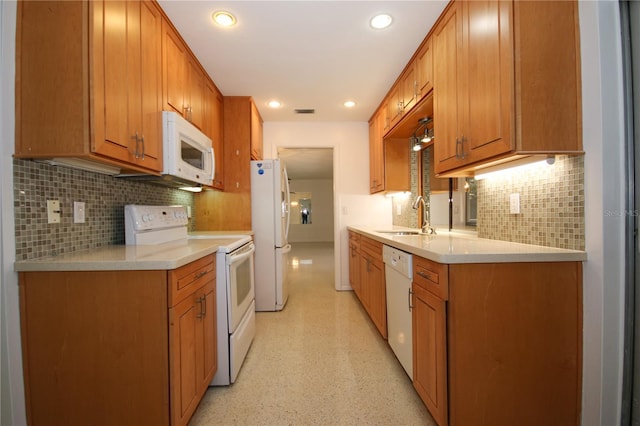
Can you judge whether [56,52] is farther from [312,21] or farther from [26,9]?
[312,21]

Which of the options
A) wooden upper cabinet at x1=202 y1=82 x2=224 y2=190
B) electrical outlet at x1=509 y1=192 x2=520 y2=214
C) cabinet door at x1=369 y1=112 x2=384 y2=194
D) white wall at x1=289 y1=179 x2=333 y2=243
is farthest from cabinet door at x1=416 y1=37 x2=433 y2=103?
white wall at x1=289 y1=179 x2=333 y2=243

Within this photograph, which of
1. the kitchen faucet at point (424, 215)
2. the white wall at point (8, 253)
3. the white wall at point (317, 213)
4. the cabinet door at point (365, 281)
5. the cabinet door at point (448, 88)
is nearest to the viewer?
the white wall at point (8, 253)

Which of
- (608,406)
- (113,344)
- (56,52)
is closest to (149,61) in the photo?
(56,52)

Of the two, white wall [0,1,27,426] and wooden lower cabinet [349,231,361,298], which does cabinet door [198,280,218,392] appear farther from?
wooden lower cabinet [349,231,361,298]

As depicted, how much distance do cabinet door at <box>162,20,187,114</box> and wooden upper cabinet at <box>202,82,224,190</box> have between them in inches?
18.3

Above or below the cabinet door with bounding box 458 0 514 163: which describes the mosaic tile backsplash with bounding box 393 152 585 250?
below

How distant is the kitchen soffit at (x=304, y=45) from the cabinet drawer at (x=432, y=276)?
158 cm

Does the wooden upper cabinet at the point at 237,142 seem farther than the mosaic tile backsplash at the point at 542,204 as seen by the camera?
Yes

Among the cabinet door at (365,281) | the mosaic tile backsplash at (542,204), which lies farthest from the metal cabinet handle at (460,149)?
the cabinet door at (365,281)

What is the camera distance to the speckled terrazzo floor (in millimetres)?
1462

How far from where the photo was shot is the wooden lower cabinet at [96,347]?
1134 mm

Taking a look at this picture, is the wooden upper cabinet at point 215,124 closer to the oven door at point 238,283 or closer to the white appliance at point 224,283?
the white appliance at point 224,283

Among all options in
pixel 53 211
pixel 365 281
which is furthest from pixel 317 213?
pixel 53 211

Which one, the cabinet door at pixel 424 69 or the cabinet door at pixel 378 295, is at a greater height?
the cabinet door at pixel 424 69
